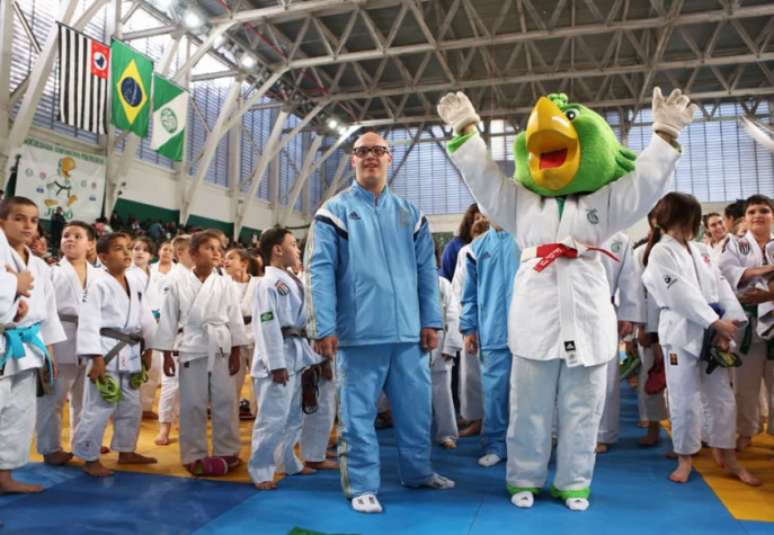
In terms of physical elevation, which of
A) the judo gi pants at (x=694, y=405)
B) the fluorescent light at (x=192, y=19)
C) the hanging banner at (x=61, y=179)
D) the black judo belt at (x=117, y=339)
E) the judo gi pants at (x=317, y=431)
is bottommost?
the judo gi pants at (x=317, y=431)

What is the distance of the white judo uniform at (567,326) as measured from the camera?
2.80 m

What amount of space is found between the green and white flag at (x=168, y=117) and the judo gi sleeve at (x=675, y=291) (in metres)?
8.72

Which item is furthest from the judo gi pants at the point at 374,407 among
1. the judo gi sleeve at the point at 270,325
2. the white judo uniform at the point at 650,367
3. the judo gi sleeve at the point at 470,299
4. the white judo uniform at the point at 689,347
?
the white judo uniform at the point at 650,367

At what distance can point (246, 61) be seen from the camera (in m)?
12.7

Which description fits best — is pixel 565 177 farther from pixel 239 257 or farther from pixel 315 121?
pixel 315 121

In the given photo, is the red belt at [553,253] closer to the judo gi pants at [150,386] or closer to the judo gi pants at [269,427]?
the judo gi pants at [269,427]

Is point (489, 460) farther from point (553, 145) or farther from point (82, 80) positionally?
point (82, 80)

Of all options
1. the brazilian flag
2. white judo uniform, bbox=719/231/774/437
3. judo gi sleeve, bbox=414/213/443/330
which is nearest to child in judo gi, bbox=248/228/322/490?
judo gi sleeve, bbox=414/213/443/330

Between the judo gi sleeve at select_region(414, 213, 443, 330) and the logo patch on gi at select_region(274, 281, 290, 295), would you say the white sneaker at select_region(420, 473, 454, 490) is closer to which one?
the judo gi sleeve at select_region(414, 213, 443, 330)

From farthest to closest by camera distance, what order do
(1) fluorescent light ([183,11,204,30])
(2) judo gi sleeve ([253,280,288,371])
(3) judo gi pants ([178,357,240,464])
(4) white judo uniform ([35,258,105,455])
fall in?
(1) fluorescent light ([183,11,204,30]) → (4) white judo uniform ([35,258,105,455]) → (3) judo gi pants ([178,357,240,464]) → (2) judo gi sleeve ([253,280,288,371])

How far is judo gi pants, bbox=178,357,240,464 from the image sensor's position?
357 centimetres

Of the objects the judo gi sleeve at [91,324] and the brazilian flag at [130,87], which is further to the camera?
the brazilian flag at [130,87]

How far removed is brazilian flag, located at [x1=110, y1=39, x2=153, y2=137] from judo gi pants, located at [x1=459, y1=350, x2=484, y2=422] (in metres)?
6.99

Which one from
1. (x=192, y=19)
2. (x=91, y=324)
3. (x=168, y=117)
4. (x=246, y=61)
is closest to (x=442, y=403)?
(x=91, y=324)
